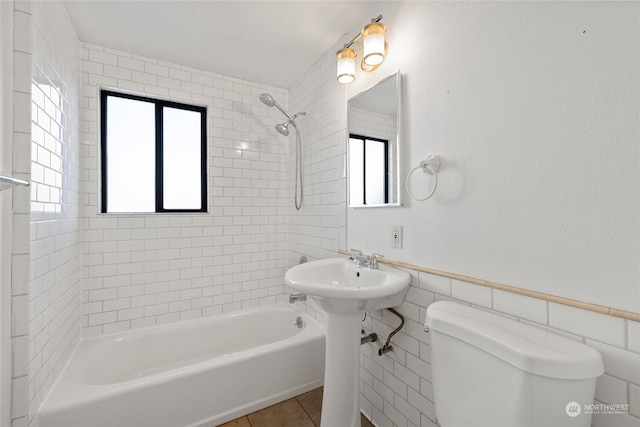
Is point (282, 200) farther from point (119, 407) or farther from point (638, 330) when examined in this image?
point (638, 330)

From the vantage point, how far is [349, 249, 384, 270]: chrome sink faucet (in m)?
1.49

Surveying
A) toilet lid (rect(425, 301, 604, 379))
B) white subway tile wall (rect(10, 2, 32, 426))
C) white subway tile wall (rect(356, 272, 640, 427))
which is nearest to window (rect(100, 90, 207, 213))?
white subway tile wall (rect(10, 2, 32, 426))

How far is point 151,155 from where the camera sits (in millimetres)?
2195

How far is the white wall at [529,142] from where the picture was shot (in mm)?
738

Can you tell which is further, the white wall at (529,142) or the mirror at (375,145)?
the mirror at (375,145)

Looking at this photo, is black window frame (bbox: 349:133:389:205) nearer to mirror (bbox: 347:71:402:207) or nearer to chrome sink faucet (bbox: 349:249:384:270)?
mirror (bbox: 347:71:402:207)

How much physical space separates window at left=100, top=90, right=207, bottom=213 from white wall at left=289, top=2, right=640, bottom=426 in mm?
1666

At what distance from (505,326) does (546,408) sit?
23 centimetres

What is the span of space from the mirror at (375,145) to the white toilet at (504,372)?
0.70 meters

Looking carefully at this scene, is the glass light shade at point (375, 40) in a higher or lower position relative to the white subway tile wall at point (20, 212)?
higher

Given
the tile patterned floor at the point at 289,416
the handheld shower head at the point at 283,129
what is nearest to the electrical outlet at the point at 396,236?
the tile patterned floor at the point at 289,416

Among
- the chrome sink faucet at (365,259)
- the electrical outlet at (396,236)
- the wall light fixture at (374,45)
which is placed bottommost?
the chrome sink faucet at (365,259)

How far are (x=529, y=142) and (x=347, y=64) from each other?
3.55 feet

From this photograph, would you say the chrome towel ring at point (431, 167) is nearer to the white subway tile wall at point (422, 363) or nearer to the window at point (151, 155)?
the white subway tile wall at point (422, 363)
